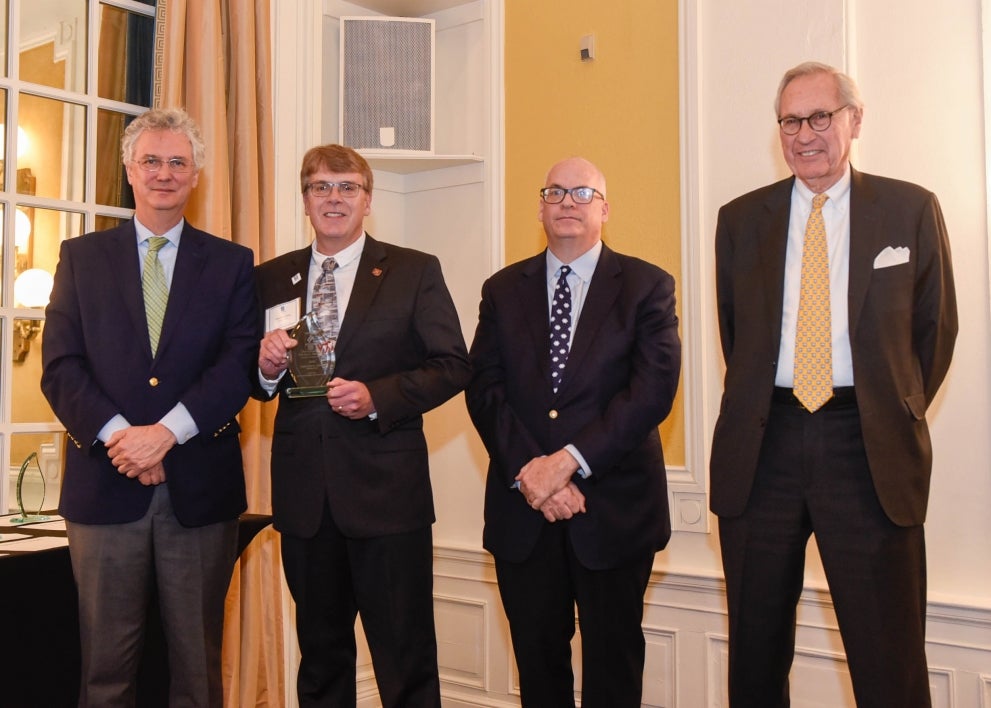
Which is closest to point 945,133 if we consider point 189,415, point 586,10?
point 586,10

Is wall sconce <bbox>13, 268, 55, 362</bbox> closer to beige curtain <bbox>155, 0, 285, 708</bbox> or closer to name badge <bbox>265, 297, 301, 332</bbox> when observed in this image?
beige curtain <bbox>155, 0, 285, 708</bbox>

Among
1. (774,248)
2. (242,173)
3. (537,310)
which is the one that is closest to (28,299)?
(242,173)

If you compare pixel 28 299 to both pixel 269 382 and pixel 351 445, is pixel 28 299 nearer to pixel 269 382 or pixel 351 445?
pixel 269 382

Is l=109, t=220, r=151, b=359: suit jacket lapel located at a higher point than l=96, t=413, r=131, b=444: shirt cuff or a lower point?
higher

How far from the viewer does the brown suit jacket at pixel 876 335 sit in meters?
2.26

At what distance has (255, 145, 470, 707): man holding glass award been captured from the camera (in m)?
2.63

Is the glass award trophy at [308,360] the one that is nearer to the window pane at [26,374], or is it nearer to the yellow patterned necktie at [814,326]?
the yellow patterned necktie at [814,326]

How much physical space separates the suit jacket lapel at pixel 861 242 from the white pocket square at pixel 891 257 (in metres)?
0.01

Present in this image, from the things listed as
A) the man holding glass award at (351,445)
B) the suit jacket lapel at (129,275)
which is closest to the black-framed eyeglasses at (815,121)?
the man holding glass award at (351,445)

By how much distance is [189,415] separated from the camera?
8.22 ft

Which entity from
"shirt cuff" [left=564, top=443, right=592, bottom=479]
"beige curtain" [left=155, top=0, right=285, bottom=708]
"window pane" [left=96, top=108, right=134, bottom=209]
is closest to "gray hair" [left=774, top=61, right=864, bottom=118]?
"shirt cuff" [left=564, top=443, right=592, bottom=479]

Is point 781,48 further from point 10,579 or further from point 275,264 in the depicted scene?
point 10,579

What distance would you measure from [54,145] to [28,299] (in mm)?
570

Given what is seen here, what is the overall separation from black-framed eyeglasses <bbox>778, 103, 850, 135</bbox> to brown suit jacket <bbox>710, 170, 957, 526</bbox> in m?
0.14
